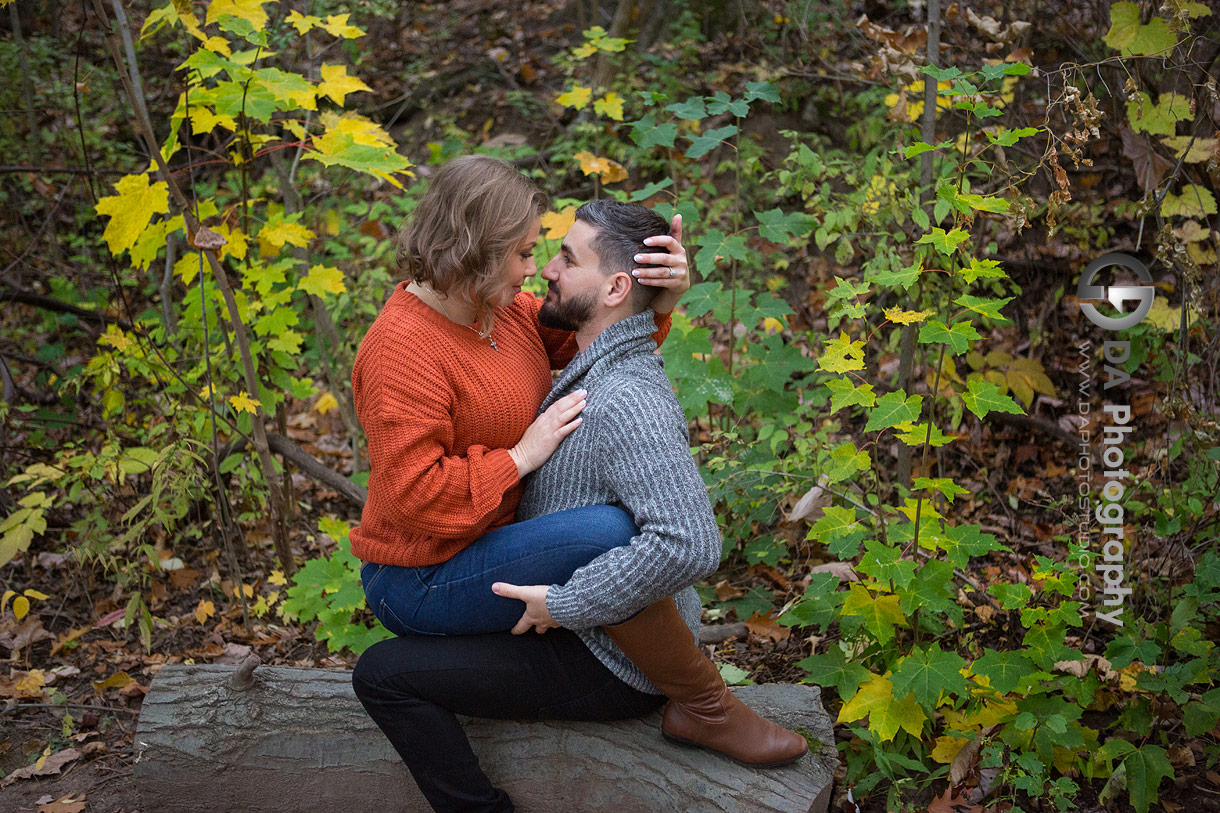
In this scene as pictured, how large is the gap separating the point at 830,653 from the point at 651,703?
597mm

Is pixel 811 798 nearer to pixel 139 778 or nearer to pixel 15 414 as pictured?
pixel 139 778

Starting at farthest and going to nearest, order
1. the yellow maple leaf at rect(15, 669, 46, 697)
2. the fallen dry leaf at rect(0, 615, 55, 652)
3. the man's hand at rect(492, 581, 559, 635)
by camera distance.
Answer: the fallen dry leaf at rect(0, 615, 55, 652)
the yellow maple leaf at rect(15, 669, 46, 697)
the man's hand at rect(492, 581, 559, 635)

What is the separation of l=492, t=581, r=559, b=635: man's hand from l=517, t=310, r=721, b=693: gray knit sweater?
0.10ft

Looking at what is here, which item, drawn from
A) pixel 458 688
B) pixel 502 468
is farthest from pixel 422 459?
pixel 458 688

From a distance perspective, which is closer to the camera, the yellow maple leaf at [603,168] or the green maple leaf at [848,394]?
the green maple leaf at [848,394]

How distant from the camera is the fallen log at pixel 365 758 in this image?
2191 mm

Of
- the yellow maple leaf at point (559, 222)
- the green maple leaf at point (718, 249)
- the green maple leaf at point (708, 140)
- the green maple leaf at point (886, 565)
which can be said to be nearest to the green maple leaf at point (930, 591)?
the green maple leaf at point (886, 565)

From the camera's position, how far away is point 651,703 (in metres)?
2.30

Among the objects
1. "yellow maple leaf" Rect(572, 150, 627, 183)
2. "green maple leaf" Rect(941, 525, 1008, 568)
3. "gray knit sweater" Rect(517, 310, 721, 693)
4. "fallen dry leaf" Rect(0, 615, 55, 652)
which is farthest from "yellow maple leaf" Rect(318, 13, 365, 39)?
"fallen dry leaf" Rect(0, 615, 55, 652)

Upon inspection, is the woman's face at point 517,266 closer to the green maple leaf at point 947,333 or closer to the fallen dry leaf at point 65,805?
the green maple leaf at point 947,333

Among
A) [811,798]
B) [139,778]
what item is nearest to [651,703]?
[811,798]

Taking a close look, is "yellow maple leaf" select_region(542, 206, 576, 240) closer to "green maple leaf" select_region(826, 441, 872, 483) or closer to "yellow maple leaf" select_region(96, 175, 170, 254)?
"yellow maple leaf" select_region(96, 175, 170, 254)

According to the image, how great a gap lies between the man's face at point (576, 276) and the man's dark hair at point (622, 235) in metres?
0.02

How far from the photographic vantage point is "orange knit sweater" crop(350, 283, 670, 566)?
2.00 meters
